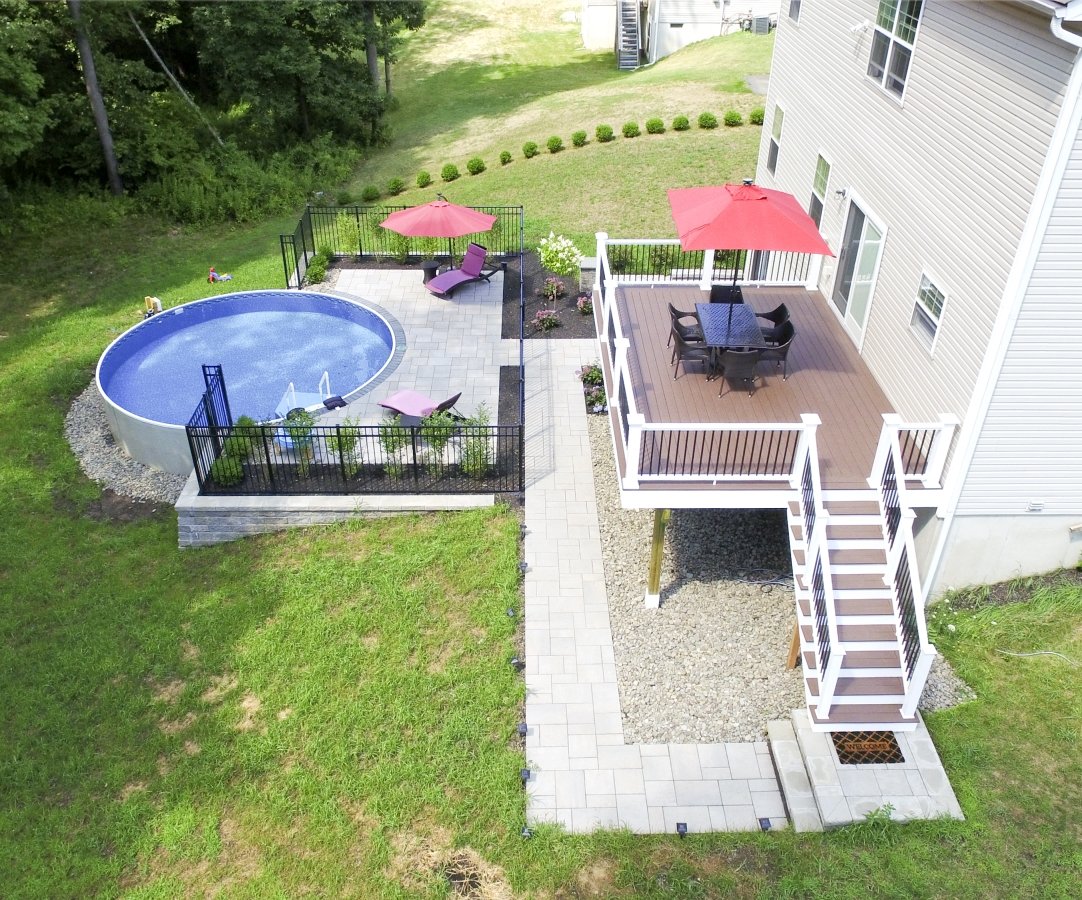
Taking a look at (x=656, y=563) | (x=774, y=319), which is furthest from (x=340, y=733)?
(x=774, y=319)

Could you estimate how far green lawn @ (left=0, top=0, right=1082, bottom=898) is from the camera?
8.42m

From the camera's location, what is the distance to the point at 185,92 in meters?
29.6

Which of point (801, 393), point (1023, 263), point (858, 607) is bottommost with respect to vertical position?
point (858, 607)

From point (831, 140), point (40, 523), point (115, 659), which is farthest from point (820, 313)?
point (40, 523)

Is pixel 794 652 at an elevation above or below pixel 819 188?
below

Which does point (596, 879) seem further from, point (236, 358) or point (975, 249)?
point (236, 358)

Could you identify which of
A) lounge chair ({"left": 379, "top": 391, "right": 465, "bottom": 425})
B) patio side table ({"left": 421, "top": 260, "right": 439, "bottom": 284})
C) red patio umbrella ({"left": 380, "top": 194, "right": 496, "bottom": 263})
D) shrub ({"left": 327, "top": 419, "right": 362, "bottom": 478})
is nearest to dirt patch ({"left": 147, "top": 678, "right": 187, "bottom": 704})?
shrub ({"left": 327, "top": 419, "right": 362, "bottom": 478})

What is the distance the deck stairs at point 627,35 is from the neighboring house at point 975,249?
99.9 feet

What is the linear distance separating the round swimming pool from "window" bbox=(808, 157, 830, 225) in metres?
8.45

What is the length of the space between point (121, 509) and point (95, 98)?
1710cm

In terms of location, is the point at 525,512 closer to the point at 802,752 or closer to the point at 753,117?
the point at 802,752

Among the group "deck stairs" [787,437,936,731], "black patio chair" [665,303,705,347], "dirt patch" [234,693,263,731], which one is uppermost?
"black patio chair" [665,303,705,347]

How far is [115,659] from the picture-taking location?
11.0 meters

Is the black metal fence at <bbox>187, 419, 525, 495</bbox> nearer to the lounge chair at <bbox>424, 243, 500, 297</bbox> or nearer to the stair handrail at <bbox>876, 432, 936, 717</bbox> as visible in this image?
the stair handrail at <bbox>876, 432, 936, 717</bbox>
